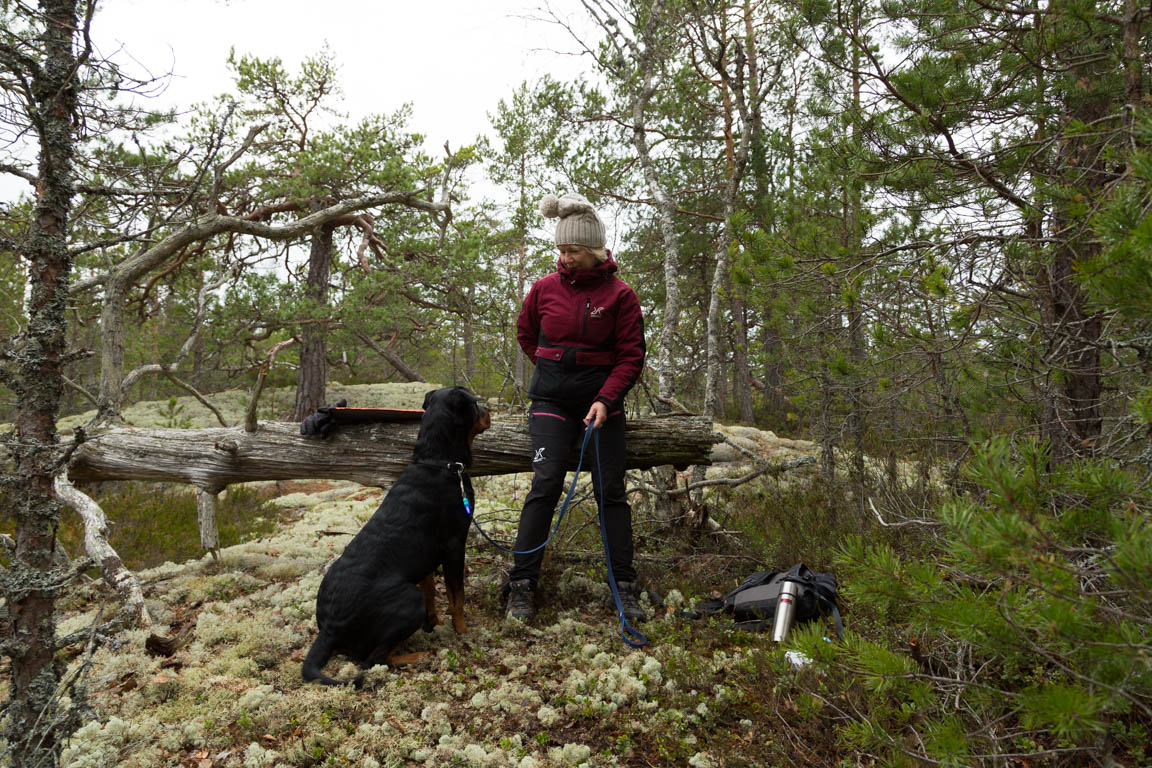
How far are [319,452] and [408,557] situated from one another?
175cm

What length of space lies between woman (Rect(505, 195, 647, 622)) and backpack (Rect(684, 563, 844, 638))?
0.64 metres

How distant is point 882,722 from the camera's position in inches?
99.7

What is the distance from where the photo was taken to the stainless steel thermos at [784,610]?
3.46 meters

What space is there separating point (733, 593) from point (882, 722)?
5.26 ft

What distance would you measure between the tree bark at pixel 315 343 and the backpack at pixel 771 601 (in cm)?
929

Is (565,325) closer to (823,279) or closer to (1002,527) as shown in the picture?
(823,279)

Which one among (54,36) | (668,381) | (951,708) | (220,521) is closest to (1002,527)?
(951,708)

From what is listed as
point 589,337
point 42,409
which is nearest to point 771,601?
point 589,337

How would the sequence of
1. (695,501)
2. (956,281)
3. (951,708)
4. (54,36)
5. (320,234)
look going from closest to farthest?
(54,36) → (951,708) → (956,281) → (695,501) → (320,234)

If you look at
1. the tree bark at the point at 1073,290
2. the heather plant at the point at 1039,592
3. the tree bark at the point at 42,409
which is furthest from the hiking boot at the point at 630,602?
the tree bark at the point at 42,409

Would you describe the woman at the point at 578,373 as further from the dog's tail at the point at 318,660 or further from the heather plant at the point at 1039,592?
the heather plant at the point at 1039,592

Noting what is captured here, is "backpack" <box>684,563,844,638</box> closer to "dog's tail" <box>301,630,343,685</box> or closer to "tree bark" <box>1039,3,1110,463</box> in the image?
"tree bark" <box>1039,3,1110,463</box>

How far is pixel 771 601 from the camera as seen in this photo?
148 inches

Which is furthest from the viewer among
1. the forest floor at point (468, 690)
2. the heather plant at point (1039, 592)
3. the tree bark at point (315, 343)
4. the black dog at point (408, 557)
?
the tree bark at point (315, 343)
